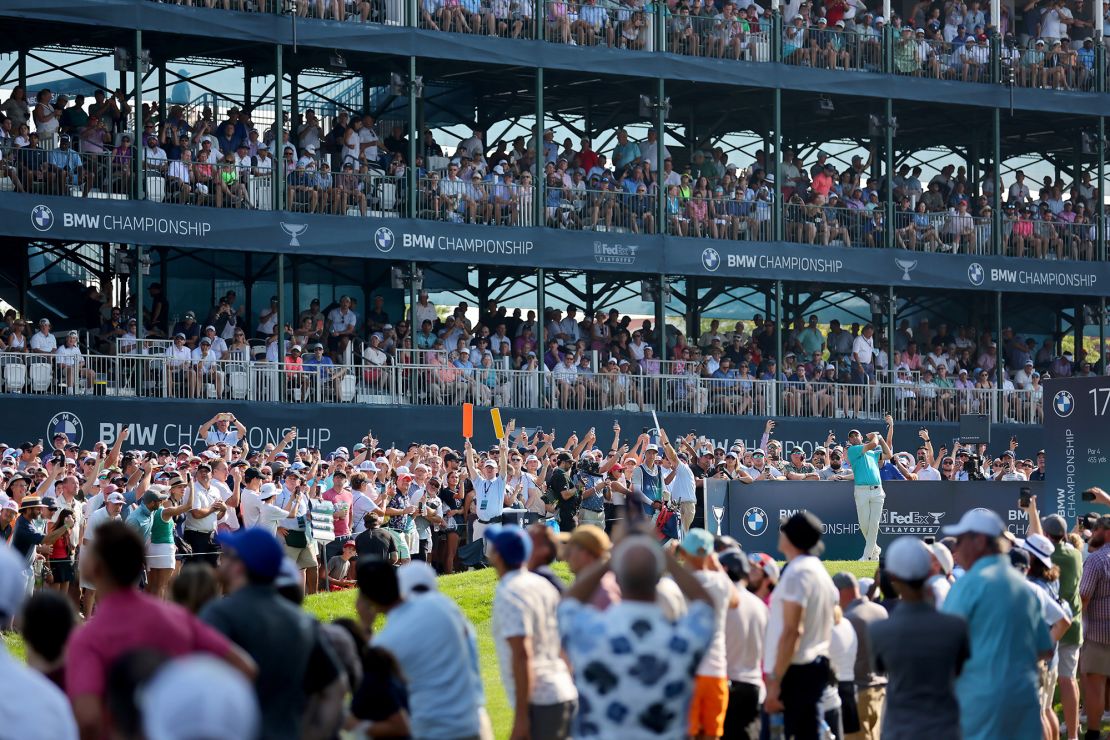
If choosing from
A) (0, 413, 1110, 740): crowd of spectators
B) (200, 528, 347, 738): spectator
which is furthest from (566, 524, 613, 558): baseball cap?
(200, 528, 347, 738): spectator

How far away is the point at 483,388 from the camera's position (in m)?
30.2

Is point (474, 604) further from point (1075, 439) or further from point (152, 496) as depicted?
point (1075, 439)

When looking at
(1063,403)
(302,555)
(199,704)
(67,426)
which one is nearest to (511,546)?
(199,704)

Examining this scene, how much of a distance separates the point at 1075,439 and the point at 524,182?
14.2 m

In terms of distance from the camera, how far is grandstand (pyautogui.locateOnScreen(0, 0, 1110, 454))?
1140 inches

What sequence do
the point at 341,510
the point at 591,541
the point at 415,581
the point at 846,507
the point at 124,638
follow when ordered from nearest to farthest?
the point at 124,638 → the point at 415,581 → the point at 591,541 → the point at 341,510 → the point at 846,507

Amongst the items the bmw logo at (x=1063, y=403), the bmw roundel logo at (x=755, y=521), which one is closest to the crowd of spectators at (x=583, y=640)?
the bmw logo at (x=1063, y=403)

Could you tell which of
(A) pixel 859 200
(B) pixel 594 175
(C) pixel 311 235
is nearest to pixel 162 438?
(C) pixel 311 235

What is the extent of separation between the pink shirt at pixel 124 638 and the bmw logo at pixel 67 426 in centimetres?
2179

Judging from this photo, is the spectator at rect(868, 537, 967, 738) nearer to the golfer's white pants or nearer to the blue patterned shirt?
the blue patterned shirt

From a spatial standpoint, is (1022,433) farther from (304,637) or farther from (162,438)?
(304,637)

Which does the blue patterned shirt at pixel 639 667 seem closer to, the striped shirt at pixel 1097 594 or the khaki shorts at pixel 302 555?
the striped shirt at pixel 1097 594

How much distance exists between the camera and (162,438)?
90.7 ft

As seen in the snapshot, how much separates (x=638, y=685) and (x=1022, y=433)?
29502 mm
